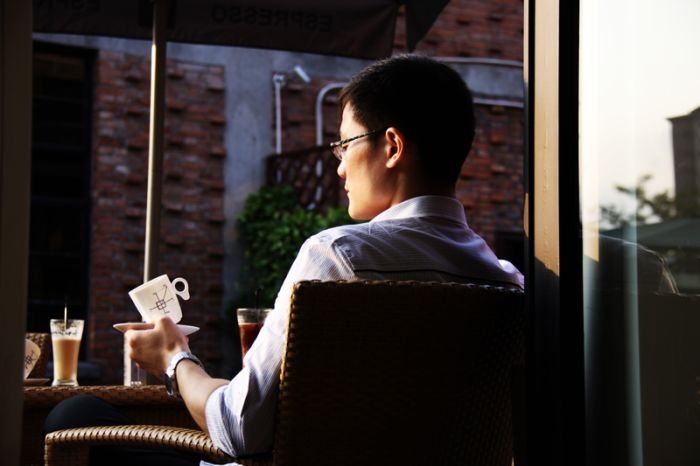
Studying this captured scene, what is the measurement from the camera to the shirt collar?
1.71 meters

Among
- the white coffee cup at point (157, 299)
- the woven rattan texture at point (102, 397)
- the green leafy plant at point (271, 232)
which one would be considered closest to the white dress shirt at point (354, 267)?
the white coffee cup at point (157, 299)

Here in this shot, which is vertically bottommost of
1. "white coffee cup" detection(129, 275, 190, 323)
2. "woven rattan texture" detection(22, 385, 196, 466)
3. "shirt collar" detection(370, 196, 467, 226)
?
"woven rattan texture" detection(22, 385, 196, 466)

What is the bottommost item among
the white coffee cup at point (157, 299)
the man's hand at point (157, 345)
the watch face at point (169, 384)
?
the watch face at point (169, 384)

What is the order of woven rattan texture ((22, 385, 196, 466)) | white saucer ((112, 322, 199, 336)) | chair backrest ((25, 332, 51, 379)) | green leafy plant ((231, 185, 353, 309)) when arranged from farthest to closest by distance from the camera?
green leafy plant ((231, 185, 353, 309)) < chair backrest ((25, 332, 51, 379)) < woven rattan texture ((22, 385, 196, 466)) < white saucer ((112, 322, 199, 336))

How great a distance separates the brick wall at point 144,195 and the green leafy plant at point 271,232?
23cm

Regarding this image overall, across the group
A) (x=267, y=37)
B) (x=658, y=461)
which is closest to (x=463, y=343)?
(x=658, y=461)

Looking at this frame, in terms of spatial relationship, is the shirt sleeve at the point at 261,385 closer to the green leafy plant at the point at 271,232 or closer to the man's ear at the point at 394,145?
the man's ear at the point at 394,145

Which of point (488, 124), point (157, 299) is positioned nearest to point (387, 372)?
point (157, 299)

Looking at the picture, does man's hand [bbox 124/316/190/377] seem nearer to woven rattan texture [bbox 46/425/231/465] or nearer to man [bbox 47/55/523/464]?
man [bbox 47/55/523/464]

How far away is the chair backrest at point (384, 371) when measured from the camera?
4.55 feet

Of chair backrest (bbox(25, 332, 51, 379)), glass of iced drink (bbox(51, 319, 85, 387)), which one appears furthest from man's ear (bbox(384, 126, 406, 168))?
chair backrest (bbox(25, 332, 51, 379))

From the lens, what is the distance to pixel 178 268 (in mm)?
8414

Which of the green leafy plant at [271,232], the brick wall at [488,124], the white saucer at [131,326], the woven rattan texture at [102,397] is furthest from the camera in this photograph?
the brick wall at [488,124]

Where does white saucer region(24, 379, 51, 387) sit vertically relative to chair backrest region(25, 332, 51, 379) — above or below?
below
